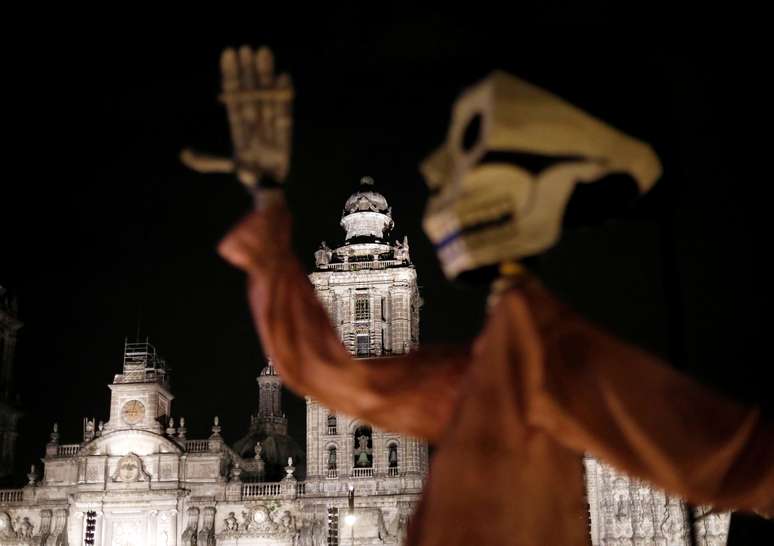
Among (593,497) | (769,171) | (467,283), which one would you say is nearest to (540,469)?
(467,283)

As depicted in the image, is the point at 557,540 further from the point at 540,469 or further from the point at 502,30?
the point at 502,30

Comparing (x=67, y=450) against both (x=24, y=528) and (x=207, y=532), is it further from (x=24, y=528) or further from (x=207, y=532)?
(x=207, y=532)

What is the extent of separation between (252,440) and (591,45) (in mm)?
35137

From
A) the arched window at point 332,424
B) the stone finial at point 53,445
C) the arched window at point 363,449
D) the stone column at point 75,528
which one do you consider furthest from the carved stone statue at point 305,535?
the stone finial at point 53,445

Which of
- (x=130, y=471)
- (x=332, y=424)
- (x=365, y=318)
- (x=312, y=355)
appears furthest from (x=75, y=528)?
(x=312, y=355)

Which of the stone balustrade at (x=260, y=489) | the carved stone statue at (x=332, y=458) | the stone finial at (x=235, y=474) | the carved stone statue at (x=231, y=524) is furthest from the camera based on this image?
the stone finial at (x=235, y=474)

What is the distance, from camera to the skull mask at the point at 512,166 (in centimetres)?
299

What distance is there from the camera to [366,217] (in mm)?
32000

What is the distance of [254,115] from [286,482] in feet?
Answer: 89.6

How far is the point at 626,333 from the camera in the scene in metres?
3.93

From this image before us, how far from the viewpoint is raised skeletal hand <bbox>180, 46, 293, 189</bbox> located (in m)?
3.14

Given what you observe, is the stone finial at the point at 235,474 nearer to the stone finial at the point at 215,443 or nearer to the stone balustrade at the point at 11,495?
the stone finial at the point at 215,443

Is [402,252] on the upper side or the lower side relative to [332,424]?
upper

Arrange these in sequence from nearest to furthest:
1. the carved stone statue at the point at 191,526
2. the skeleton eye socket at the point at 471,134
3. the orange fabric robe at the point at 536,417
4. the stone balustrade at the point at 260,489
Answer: the orange fabric robe at the point at 536,417 → the skeleton eye socket at the point at 471,134 → the carved stone statue at the point at 191,526 → the stone balustrade at the point at 260,489
